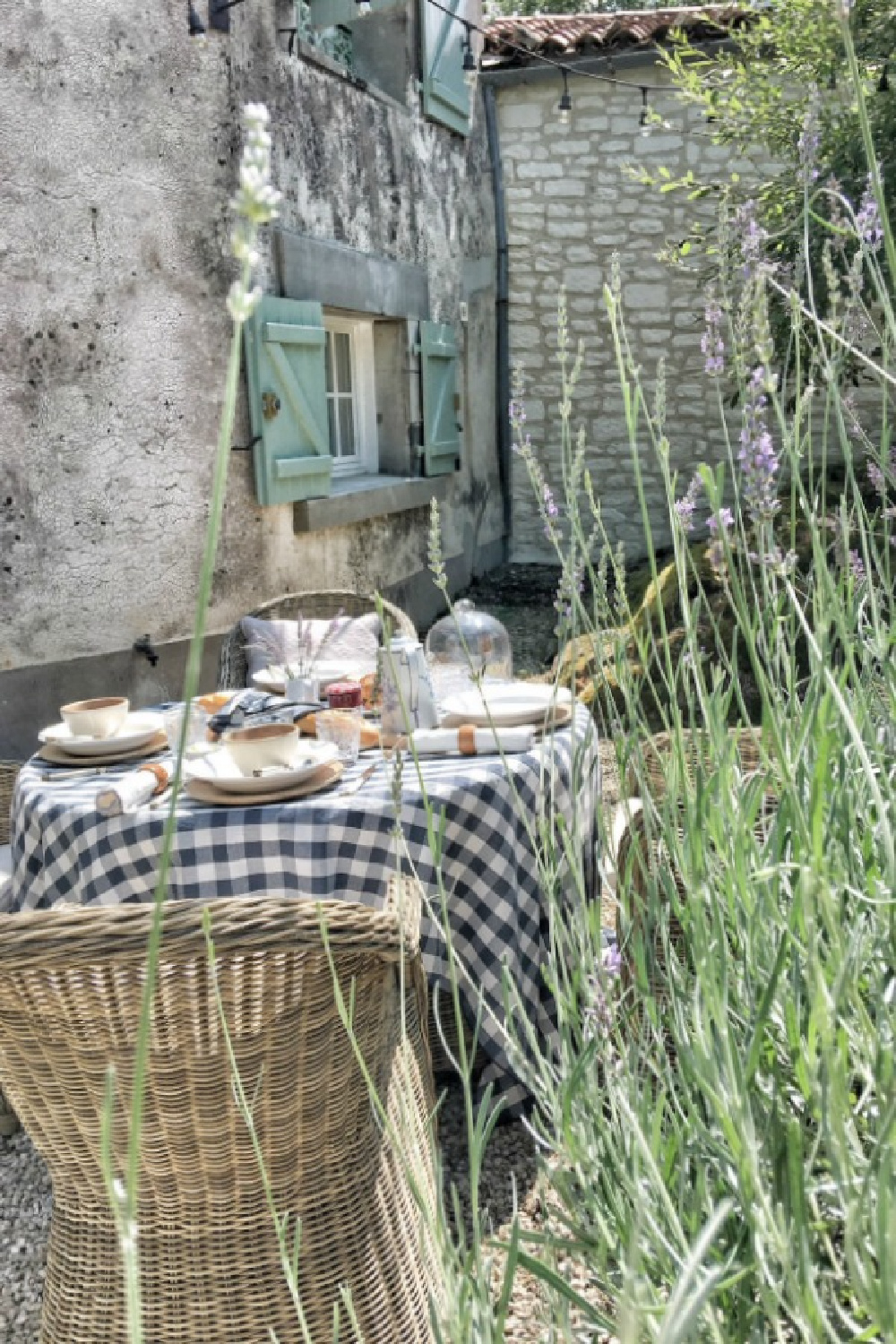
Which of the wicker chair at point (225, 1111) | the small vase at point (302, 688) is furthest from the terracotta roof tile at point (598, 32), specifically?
the wicker chair at point (225, 1111)

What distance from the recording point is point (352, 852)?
2.28 meters

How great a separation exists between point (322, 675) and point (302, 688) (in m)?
0.30

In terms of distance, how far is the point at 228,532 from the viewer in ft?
18.2

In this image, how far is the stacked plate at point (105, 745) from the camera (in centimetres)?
270

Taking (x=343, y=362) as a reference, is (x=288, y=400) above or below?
below

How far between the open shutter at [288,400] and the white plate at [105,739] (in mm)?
2903

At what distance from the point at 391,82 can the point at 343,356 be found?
5.04ft

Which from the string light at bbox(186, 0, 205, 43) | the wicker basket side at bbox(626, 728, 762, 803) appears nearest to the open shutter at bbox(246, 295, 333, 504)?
the string light at bbox(186, 0, 205, 43)

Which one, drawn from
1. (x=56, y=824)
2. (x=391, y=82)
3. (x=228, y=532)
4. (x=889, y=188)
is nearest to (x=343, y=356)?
(x=391, y=82)

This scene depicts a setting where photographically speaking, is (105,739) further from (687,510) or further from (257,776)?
(687,510)

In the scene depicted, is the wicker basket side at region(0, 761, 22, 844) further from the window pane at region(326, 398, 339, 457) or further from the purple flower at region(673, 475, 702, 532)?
the window pane at region(326, 398, 339, 457)

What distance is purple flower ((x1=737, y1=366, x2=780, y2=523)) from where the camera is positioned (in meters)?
1.00

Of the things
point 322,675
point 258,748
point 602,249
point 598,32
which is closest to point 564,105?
point 598,32

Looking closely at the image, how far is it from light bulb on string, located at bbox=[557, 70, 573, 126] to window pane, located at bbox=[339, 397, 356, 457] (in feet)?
7.57
